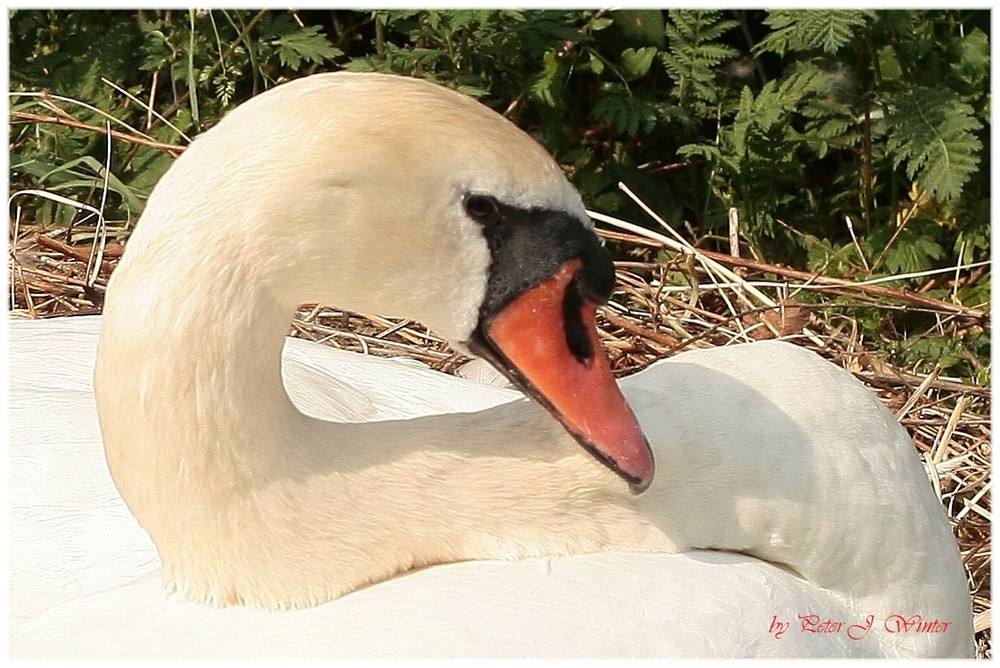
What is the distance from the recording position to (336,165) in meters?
1.61

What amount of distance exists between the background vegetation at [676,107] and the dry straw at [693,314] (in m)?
0.09

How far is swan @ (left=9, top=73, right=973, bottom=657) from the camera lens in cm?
163

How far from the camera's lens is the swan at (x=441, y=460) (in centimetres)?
163

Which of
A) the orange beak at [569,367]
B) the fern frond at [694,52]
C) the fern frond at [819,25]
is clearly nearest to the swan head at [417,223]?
the orange beak at [569,367]

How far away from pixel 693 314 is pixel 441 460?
5.27 ft

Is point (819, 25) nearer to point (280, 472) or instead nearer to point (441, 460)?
point (441, 460)

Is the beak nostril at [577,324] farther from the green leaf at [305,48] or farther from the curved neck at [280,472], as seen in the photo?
A: the green leaf at [305,48]

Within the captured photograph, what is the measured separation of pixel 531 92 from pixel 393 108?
1954mm

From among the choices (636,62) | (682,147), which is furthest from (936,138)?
(636,62)

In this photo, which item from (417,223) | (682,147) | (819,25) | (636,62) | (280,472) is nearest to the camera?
(417,223)

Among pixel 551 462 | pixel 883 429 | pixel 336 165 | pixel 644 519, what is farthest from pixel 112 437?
pixel 883 429

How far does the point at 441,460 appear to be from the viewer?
1.84 m

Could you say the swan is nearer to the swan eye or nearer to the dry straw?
the swan eye

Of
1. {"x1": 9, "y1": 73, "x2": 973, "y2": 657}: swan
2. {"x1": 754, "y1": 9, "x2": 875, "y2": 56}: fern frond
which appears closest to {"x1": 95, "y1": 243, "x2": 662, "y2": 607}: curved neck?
{"x1": 9, "y1": 73, "x2": 973, "y2": 657}: swan
